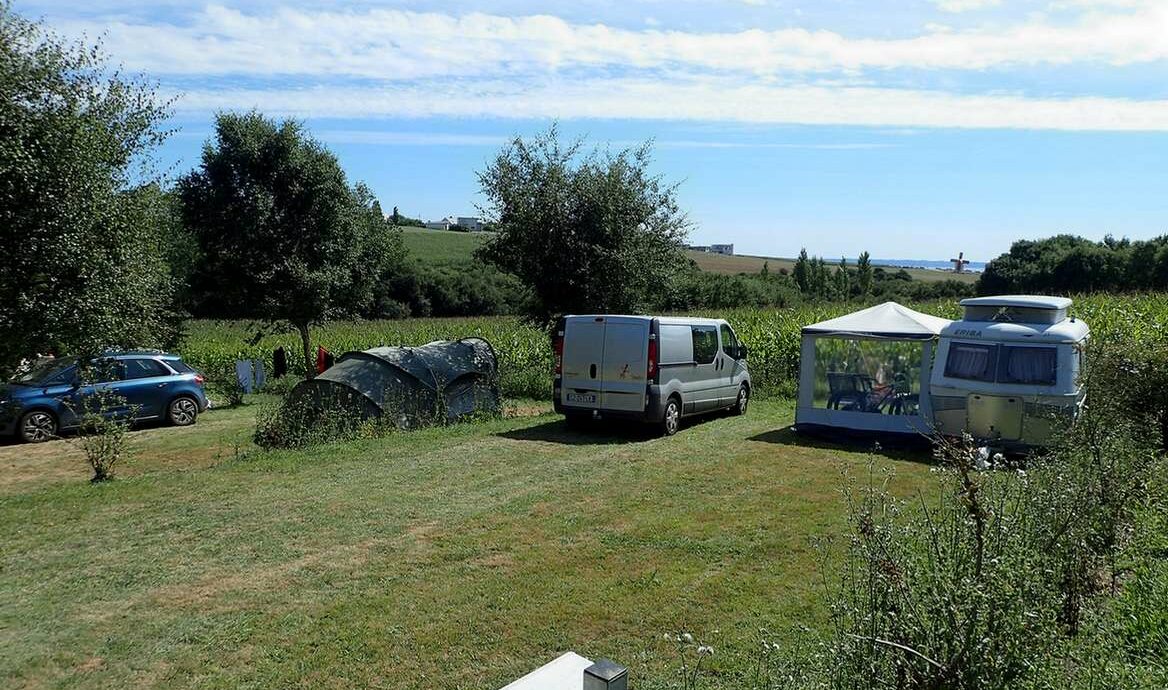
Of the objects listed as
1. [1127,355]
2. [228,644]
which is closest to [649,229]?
[1127,355]

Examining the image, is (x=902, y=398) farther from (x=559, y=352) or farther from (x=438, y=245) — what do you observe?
(x=438, y=245)

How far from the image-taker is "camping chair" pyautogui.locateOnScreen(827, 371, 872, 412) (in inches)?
480

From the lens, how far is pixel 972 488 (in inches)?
148

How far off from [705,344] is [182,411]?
33.9ft

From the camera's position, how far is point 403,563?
6.43 m

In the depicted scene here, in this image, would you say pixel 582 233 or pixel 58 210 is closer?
pixel 58 210

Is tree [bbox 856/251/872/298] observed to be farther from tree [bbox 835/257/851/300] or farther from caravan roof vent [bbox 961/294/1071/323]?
caravan roof vent [bbox 961/294/1071/323]

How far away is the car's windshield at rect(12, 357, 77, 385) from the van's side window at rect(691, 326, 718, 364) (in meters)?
10.8

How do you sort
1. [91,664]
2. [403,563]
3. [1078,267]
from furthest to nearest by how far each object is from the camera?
[1078,267], [403,563], [91,664]

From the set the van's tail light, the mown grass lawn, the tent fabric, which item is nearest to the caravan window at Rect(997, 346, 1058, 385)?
the mown grass lawn

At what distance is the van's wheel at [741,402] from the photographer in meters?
14.8

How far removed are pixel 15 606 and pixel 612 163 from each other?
42.6ft

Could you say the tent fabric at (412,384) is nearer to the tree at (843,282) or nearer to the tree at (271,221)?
the tree at (271,221)

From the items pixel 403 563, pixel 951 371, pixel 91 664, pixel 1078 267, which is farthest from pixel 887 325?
pixel 1078 267
